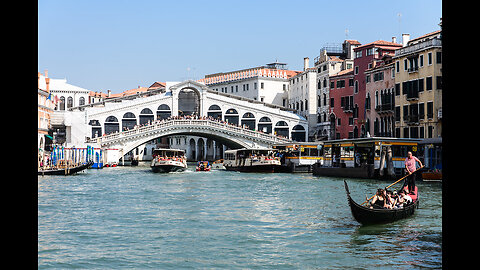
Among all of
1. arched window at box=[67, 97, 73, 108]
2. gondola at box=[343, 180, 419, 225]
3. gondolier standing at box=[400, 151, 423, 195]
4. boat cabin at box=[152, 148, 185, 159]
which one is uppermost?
arched window at box=[67, 97, 73, 108]

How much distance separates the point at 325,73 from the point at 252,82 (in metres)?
11.8

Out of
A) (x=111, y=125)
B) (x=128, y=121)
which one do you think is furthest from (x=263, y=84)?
(x=111, y=125)

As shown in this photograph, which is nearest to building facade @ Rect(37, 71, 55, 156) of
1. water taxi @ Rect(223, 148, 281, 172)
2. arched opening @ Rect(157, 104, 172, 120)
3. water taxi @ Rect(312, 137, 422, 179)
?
arched opening @ Rect(157, 104, 172, 120)

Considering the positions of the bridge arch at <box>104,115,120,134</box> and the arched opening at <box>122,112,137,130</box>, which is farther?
the arched opening at <box>122,112,137,130</box>

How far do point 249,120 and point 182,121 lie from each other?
7.27 metres

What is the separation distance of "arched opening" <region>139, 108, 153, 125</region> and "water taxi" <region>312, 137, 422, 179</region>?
18.8 m

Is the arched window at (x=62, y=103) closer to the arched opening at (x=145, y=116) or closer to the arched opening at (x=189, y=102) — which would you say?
the arched opening at (x=189, y=102)

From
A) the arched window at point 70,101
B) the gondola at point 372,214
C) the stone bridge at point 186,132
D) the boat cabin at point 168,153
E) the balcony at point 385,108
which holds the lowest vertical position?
the gondola at point 372,214

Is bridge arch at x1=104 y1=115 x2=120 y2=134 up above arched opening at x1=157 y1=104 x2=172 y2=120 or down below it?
below

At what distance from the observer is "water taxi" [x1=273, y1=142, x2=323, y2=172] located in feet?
109

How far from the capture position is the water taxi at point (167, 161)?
31.4 metres

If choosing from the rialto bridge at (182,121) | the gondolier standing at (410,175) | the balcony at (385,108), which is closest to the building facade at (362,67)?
the balcony at (385,108)

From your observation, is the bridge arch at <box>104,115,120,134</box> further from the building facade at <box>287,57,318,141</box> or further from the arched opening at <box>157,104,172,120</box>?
the building facade at <box>287,57,318,141</box>
